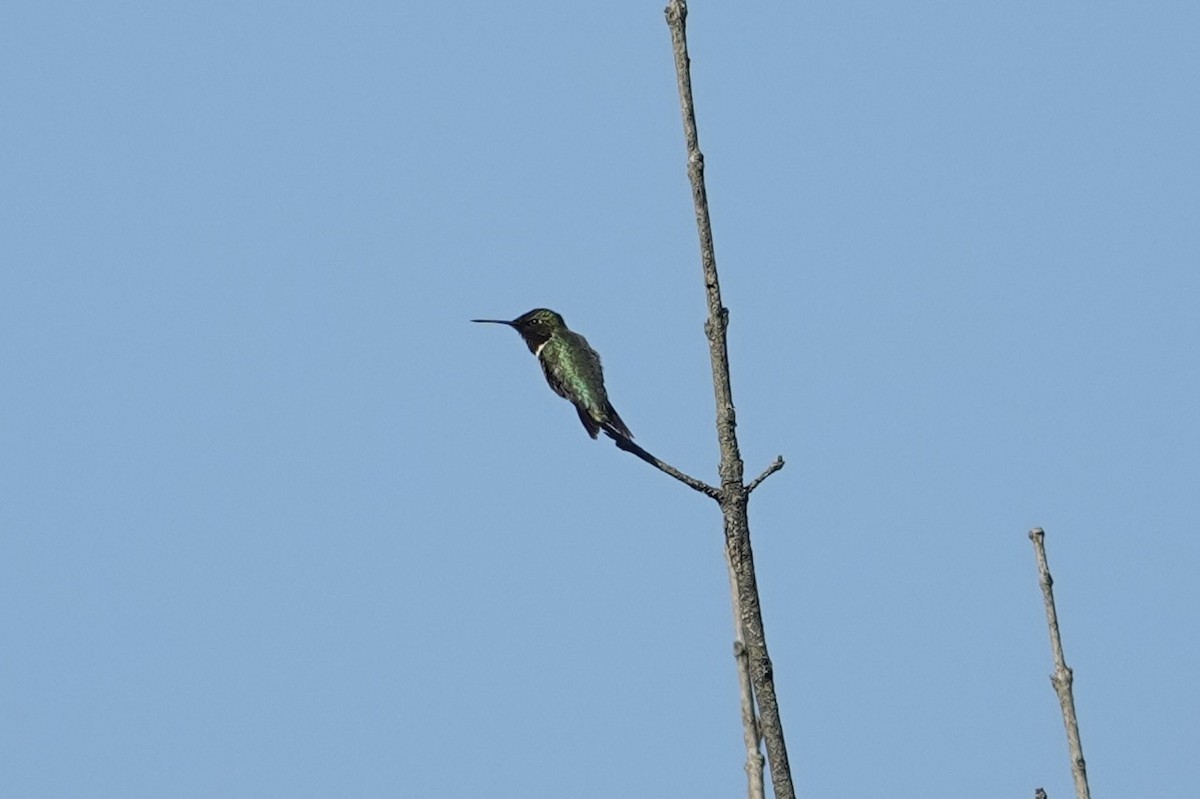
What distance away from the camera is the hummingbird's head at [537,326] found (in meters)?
11.0

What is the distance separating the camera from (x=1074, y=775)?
5.50 m

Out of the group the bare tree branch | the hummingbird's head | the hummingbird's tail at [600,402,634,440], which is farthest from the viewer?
the hummingbird's head

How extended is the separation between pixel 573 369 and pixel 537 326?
82 centimetres

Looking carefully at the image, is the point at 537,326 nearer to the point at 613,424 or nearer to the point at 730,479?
the point at 613,424

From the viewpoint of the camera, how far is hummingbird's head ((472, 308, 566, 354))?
435 inches

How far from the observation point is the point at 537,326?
36.8 ft

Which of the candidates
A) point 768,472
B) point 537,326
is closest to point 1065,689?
point 768,472

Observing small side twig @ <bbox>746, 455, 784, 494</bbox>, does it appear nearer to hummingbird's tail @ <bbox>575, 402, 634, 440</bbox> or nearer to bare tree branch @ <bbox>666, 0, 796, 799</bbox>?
bare tree branch @ <bbox>666, 0, 796, 799</bbox>

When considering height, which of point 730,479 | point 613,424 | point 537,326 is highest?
point 537,326

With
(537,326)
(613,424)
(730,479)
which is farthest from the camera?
(537,326)

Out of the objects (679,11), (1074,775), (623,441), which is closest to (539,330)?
(623,441)

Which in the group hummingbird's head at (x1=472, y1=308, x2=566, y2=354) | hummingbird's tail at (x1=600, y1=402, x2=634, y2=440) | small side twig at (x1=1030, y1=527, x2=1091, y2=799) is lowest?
small side twig at (x1=1030, y1=527, x2=1091, y2=799)

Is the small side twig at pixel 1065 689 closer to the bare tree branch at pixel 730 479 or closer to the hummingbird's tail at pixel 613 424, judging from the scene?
the bare tree branch at pixel 730 479

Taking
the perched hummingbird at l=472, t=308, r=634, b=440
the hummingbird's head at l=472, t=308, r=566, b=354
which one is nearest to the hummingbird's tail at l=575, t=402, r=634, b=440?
the perched hummingbird at l=472, t=308, r=634, b=440
